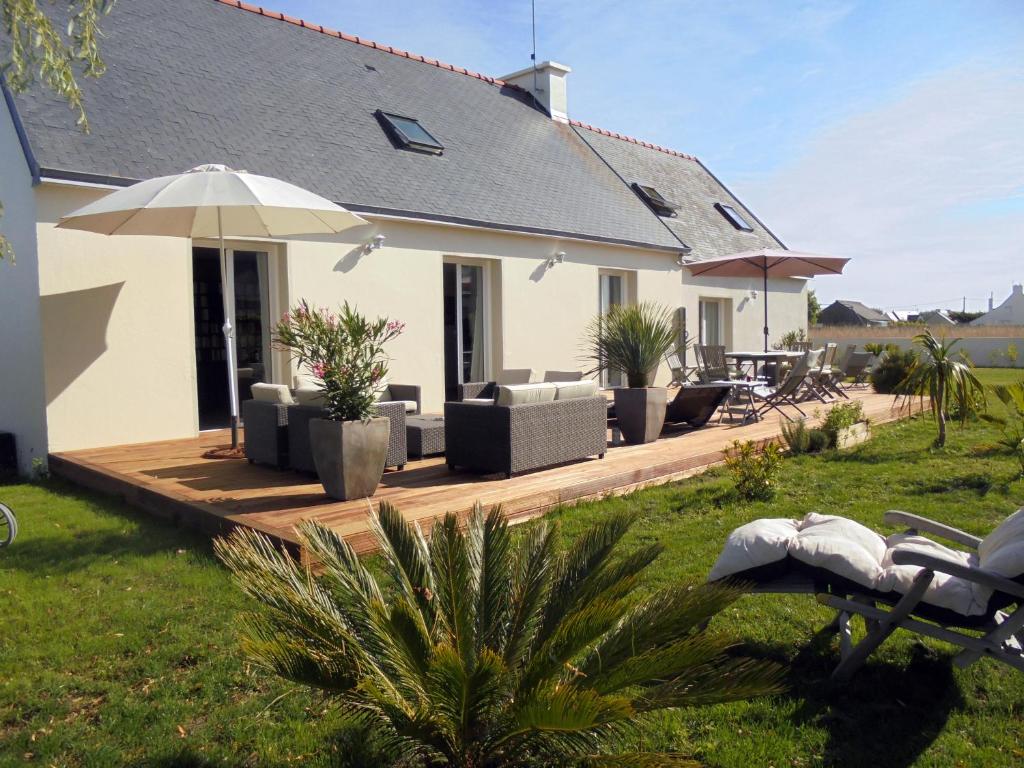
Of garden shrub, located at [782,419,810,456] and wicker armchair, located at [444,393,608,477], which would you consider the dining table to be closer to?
garden shrub, located at [782,419,810,456]

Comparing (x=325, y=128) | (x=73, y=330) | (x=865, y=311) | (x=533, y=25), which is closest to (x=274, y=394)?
(x=73, y=330)

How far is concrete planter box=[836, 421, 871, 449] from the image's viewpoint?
27.3 ft

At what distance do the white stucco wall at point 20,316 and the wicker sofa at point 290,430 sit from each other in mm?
2383

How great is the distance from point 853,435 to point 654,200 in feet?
26.2

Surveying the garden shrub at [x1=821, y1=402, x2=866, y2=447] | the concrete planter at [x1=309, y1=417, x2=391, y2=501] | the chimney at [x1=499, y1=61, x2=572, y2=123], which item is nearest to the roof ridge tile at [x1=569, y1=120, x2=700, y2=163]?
the chimney at [x1=499, y1=61, x2=572, y2=123]

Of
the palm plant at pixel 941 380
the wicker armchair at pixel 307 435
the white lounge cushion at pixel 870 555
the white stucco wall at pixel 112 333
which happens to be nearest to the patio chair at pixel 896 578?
the white lounge cushion at pixel 870 555

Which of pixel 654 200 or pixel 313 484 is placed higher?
pixel 654 200

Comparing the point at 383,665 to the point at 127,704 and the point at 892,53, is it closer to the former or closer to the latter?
the point at 127,704

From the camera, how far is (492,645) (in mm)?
2449

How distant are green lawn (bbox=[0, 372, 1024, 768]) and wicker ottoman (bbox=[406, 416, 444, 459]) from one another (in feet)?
7.27

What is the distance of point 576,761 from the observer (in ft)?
7.61

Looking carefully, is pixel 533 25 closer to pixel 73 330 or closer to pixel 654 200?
pixel 654 200

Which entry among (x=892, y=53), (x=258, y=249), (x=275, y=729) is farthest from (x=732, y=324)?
(x=275, y=729)

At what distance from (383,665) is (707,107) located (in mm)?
9588
